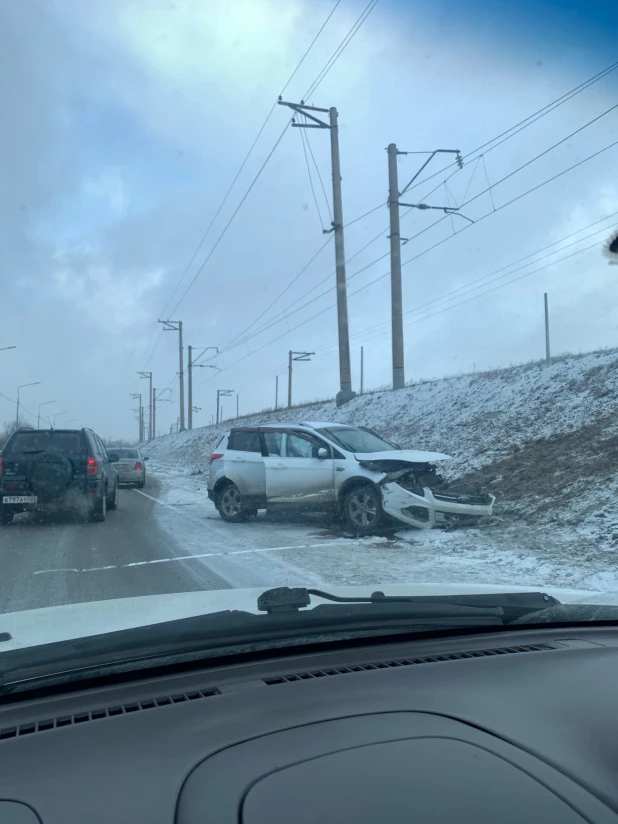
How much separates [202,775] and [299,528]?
10734mm

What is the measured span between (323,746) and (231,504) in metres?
11.7

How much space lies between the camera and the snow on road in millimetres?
7879

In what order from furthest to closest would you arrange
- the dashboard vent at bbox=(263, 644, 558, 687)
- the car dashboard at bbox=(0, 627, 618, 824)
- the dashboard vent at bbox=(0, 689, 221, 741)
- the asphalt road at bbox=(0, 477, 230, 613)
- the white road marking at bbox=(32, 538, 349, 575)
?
the white road marking at bbox=(32, 538, 349, 575) → the asphalt road at bbox=(0, 477, 230, 613) → the dashboard vent at bbox=(263, 644, 558, 687) → the dashboard vent at bbox=(0, 689, 221, 741) → the car dashboard at bbox=(0, 627, 618, 824)

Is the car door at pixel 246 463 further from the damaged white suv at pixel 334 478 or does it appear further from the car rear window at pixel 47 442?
Answer: the car rear window at pixel 47 442

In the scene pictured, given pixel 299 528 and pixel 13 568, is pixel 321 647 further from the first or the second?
pixel 299 528

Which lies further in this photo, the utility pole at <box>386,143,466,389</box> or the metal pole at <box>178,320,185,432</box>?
the metal pole at <box>178,320,185,432</box>

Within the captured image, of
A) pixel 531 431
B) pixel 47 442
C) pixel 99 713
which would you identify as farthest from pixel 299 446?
pixel 99 713

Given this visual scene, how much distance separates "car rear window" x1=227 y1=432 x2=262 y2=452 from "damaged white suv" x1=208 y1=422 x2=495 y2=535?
0.8 inches

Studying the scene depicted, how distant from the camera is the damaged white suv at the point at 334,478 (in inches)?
433

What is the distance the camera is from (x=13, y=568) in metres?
9.05

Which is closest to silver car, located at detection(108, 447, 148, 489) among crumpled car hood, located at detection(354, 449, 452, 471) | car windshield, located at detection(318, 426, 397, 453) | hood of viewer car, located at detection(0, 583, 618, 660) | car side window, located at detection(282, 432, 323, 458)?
car side window, located at detection(282, 432, 323, 458)

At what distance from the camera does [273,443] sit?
13.3 metres

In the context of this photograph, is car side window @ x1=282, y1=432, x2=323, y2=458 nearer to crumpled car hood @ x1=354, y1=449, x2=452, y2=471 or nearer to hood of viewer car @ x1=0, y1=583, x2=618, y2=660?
crumpled car hood @ x1=354, y1=449, x2=452, y2=471

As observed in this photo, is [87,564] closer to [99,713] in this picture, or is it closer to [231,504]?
[231,504]
